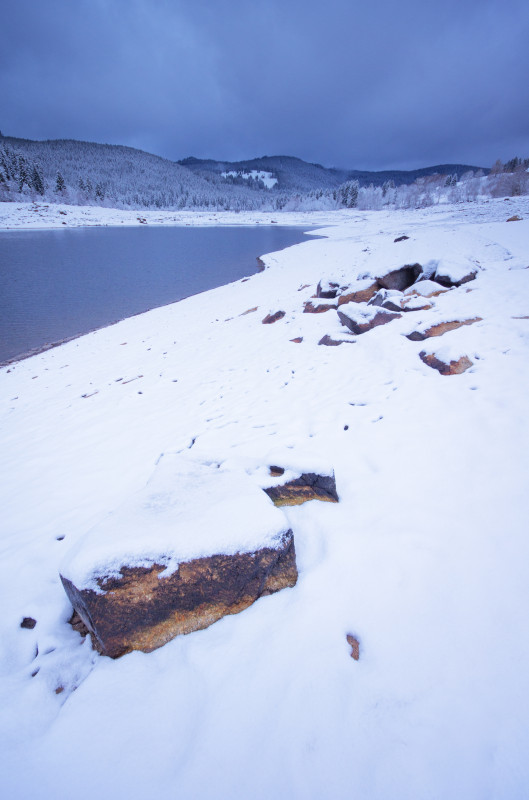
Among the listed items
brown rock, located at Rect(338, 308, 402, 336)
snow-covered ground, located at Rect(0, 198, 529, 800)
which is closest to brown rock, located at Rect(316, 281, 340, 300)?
brown rock, located at Rect(338, 308, 402, 336)

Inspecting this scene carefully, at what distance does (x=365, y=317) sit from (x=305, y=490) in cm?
671

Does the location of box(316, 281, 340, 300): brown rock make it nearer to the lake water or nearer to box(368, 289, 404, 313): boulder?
box(368, 289, 404, 313): boulder

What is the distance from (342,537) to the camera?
3.15 meters

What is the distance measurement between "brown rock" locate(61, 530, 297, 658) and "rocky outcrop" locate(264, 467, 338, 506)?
2.92 ft

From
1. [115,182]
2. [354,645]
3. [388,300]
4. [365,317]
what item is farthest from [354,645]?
[115,182]

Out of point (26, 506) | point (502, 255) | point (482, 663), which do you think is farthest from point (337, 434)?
point (502, 255)

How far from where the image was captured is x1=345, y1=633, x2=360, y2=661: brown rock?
2264mm

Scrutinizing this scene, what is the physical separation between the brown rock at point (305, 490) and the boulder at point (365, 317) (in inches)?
246

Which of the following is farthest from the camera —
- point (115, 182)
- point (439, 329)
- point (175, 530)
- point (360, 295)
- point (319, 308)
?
point (115, 182)

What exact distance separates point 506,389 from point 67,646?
20.7 ft

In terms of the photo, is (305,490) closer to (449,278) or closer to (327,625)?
(327,625)

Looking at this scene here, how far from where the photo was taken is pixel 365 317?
8984 millimetres

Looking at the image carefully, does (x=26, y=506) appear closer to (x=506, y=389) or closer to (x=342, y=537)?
(x=342, y=537)

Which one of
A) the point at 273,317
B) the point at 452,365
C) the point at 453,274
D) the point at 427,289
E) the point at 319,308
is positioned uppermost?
the point at 453,274
